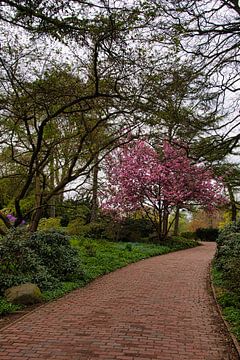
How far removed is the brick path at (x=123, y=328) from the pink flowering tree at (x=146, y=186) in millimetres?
13646

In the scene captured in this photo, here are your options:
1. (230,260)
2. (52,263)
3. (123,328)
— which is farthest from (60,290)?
(230,260)

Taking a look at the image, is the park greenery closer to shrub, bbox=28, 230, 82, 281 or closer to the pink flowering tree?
shrub, bbox=28, 230, 82, 281

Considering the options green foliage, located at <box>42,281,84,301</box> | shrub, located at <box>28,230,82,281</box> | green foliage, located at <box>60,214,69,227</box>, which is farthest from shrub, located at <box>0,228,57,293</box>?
green foliage, located at <box>60,214,69,227</box>

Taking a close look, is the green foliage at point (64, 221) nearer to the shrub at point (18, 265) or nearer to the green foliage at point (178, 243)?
the green foliage at point (178, 243)

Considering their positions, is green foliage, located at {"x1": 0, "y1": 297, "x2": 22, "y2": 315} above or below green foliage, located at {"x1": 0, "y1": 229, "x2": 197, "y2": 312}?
below

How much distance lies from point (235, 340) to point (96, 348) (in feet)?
7.11

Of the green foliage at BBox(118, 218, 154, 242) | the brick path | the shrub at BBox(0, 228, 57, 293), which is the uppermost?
the green foliage at BBox(118, 218, 154, 242)

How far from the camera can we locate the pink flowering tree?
79.4 feet

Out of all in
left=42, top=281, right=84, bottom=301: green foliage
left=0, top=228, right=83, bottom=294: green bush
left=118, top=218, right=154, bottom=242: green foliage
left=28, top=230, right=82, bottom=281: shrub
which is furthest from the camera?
left=118, top=218, right=154, bottom=242: green foliage

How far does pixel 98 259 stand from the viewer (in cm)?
1562

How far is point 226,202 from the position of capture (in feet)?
90.7

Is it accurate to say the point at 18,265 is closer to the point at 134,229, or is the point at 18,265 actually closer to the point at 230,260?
the point at 230,260

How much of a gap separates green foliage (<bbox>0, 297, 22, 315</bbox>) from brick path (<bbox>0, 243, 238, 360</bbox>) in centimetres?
45

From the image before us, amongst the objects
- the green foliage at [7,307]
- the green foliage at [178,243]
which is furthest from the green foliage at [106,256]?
the green foliage at [7,307]
